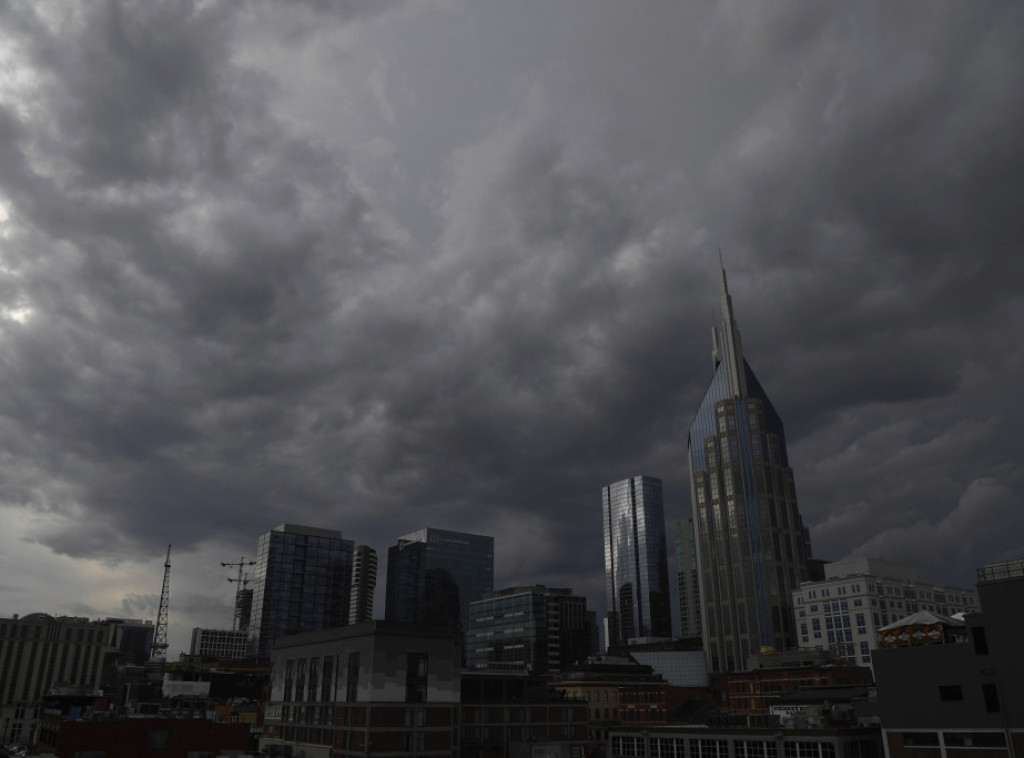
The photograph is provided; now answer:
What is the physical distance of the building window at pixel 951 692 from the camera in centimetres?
6925

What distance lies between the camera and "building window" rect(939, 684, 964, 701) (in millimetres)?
69250

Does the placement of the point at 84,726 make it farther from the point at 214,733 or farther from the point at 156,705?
the point at 156,705

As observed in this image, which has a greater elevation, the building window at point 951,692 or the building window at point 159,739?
the building window at point 951,692

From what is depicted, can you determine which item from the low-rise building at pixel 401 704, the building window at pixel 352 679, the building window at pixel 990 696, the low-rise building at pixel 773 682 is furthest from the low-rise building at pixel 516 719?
the building window at pixel 990 696

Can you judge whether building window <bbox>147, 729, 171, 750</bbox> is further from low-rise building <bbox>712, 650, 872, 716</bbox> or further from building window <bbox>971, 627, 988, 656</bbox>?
low-rise building <bbox>712, 650, 872, 716</bbox>

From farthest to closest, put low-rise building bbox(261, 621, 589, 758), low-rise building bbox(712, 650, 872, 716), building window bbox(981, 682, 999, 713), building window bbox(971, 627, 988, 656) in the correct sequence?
low-rise building bbox(712, 650, 872, 716)
low-rise building bbox(261, 621, 589, 758)
building window bbox(971, 627, 988, 656)
building window bbox(981, 682, 999, 713)

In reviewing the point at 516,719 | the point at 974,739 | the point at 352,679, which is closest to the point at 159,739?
the point at 352,679

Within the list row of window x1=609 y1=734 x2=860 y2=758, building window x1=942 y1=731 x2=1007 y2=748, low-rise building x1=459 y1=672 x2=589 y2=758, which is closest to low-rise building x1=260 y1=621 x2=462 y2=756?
low-rise building x1=459 y1=672 x2=589 y2=758

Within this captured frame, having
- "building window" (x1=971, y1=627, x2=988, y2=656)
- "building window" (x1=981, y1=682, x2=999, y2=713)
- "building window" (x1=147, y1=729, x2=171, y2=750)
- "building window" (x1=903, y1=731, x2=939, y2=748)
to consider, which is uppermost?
"building window" (x1=971, y1=627, x2=988, y2=656)

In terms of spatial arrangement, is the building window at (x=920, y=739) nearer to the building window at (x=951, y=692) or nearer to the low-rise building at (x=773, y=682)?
the building window at (x=951, y=692)

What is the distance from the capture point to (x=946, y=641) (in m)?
72.7

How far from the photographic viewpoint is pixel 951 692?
229 feet

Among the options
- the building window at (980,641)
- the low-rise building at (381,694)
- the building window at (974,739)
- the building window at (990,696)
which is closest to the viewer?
the building window at (974,739)

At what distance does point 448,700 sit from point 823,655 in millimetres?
136288
